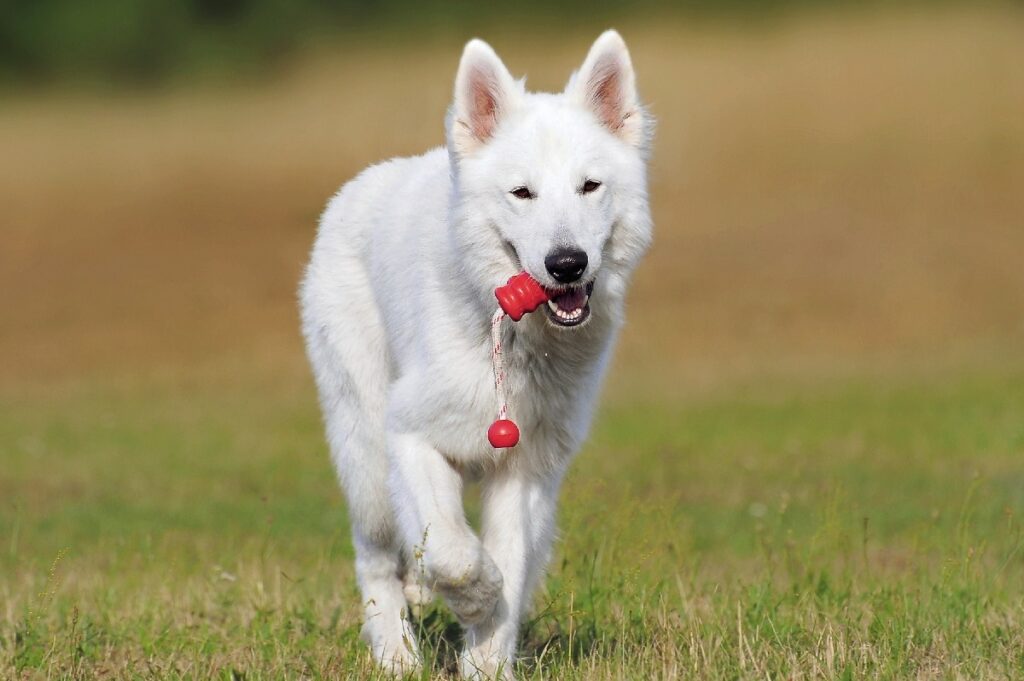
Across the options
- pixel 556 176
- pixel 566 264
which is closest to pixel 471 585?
pixel 566 264

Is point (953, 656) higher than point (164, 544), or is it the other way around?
point (953, 656)

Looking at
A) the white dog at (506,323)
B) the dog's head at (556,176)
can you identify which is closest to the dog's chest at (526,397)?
the white dog at (506,323)

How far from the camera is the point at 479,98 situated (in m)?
5.48

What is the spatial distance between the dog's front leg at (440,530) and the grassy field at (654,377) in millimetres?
425

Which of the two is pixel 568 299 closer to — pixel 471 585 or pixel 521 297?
pixel 521 297

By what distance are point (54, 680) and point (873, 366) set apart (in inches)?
587

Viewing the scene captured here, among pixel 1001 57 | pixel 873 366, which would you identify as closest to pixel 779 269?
pixel 873 366

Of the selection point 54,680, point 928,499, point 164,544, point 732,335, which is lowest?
point 732,335

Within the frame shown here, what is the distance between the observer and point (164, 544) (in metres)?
7.46

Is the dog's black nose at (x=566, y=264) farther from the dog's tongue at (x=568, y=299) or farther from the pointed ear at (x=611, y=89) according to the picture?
the pointed ear at (x=611, y=89)

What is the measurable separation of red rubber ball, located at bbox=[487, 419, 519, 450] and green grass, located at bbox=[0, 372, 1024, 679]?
0.72m

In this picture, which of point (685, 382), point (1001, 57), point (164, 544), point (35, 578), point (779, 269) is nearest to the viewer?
point (164, 544)

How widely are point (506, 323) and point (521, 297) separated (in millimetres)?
344

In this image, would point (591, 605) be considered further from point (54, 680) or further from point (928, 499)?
point (928, 499)
